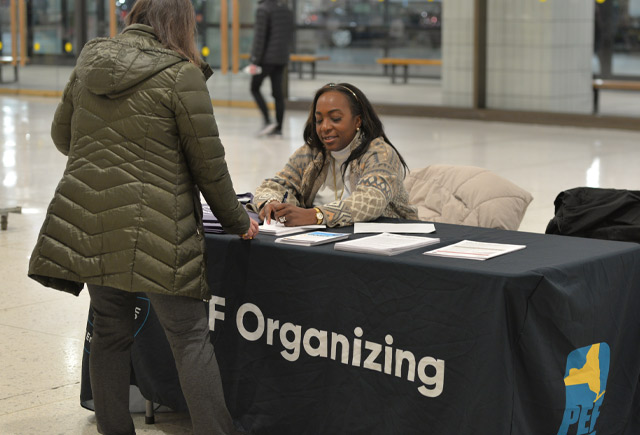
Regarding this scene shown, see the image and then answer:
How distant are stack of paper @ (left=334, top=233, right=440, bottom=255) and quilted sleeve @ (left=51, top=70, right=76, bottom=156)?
0.94 meters

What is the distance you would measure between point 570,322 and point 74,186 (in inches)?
60.9

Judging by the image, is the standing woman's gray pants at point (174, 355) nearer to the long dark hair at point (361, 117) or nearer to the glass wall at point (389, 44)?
the long dark hair at point (361, 117)

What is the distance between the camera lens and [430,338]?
3064 millimetres

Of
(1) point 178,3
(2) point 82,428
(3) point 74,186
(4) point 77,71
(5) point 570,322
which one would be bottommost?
(2) point 82,428

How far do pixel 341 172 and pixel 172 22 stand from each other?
1222 millimetres

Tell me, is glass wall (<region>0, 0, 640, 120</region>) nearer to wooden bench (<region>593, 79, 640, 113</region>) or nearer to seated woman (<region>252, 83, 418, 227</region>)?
wooden bench (<region>593, 79, 640, 113</region>)

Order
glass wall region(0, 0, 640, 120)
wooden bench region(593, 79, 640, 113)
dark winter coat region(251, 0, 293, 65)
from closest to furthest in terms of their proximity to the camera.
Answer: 1. dark winter coat region(251, 0, 293, 65)
2. wooden bench region(593, 79, 640, 113)
3. glass wall region(0, 0, 640, 120)

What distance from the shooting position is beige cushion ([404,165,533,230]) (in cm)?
492

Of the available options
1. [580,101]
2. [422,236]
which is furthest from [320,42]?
[422,236]

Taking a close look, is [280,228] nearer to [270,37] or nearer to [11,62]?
[270,37]

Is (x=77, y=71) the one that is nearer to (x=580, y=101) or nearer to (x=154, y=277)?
(x=154, y=277)

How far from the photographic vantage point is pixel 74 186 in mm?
3215

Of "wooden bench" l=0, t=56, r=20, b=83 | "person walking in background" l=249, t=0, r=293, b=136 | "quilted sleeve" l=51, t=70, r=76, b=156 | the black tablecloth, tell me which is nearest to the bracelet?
the black tablecloth

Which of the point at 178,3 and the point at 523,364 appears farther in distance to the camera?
the point at 178,3
